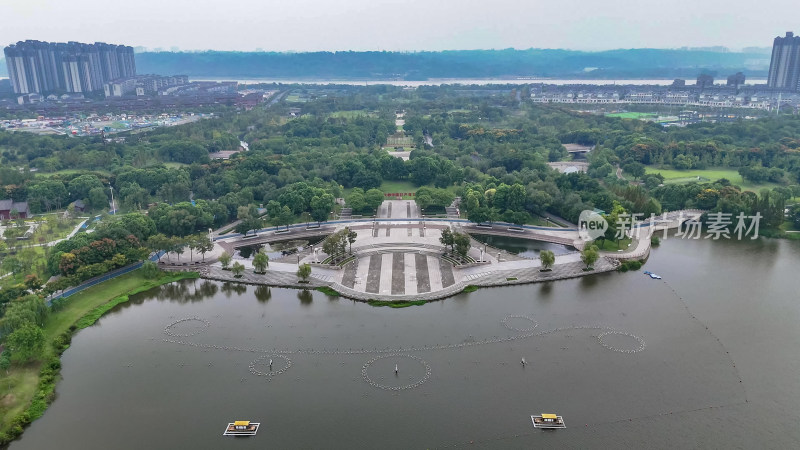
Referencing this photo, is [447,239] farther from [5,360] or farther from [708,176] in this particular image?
[708,176]

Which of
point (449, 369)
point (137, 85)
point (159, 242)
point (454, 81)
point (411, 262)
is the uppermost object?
point (137, 85)

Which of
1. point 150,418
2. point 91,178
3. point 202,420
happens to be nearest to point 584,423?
point 202,420

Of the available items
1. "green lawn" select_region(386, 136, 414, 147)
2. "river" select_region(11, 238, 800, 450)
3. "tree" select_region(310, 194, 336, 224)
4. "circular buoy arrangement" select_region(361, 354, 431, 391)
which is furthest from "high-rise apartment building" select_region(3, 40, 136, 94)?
"circular buoy arrangement" select_region(361, 354, 431, 391)

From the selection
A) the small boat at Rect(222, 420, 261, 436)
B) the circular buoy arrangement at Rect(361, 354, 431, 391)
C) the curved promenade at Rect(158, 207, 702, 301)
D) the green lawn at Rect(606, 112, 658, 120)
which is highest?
the green lawn at Rect(606, 112, 658, 120)

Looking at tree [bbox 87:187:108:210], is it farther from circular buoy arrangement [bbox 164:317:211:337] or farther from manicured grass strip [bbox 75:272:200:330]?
circular buoy arrangement [bbox 164:317:211:337]

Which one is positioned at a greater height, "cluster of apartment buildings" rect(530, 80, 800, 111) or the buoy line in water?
"cluster of apartment buildings" rect(530, 80, 800, 111)

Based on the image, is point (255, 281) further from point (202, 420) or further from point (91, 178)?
point (91, 178)

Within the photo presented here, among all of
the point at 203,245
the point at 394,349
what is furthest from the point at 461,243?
the point at 203,245
